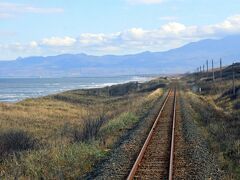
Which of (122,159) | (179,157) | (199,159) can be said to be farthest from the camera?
(179,157)

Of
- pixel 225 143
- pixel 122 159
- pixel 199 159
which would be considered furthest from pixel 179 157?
pixel 225 143

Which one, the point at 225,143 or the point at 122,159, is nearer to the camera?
the point at 122,159

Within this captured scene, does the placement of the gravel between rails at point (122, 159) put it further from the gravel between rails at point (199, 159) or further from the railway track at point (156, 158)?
the gravel between rails at point (199, 159)

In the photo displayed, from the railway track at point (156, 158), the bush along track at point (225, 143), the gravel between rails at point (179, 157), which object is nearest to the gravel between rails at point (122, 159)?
the railway track at point (156, 158)

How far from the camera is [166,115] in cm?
3142

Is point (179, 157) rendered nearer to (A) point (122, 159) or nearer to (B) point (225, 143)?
(A) point (122, 159)

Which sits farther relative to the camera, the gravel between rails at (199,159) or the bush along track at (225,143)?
the bush along track at (225,143)

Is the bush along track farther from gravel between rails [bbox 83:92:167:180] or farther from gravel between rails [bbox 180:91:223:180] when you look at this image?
gravel between rails [bbox 83:92:167:180]

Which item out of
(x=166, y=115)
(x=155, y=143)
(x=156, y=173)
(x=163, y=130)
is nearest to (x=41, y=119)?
(x=166, y=115)

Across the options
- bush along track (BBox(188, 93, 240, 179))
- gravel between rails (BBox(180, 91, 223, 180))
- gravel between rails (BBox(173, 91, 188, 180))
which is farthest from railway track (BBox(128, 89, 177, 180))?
bush along track (BBox(188, 93, 240, 179))

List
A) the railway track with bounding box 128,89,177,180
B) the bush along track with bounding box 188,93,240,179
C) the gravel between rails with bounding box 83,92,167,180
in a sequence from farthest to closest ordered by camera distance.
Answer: the bush along track with bounding box 188,93,240,179, the gravel between rails with bounding box 83,92,167,180, the railway track with bounding box 128,89,177,180

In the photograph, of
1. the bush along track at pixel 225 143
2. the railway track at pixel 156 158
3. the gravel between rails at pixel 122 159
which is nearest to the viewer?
the railway track at pixel 156 158

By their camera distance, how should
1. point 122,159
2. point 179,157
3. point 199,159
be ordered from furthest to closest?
1. point 179,157
2. point 122,159
3. point 199,159

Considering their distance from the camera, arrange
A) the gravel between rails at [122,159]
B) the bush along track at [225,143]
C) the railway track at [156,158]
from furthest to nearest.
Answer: the bush along track at [225,143], the gravel between rails at [122,159], the railway track at [156,158]
